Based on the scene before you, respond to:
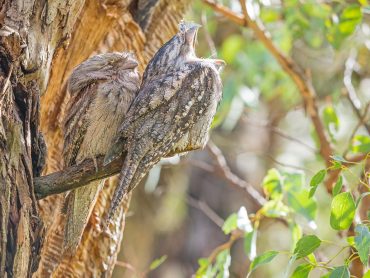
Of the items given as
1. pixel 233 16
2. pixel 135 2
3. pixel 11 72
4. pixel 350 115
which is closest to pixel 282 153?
pixel 350 115

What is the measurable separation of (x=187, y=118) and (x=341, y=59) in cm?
418

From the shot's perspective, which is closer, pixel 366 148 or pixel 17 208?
pixel 17 208

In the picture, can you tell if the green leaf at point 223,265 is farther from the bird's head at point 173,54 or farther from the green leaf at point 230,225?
the bird's head at point 173,54

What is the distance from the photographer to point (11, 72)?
7.99 feet

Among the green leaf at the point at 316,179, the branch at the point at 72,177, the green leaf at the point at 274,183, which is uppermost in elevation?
the branch at the point at 72,177

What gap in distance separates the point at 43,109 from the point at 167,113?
2.04 feet

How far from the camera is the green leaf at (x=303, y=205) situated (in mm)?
3512

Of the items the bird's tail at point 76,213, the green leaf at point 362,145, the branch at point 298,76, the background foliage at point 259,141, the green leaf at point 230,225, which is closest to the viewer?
the bird's tail at point 76,213

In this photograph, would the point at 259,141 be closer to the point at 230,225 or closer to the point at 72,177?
the point at 230,225

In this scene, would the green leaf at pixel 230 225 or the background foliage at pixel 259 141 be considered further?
the background foliage at pixel 259 141

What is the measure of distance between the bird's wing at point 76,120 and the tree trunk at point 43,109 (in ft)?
0.53

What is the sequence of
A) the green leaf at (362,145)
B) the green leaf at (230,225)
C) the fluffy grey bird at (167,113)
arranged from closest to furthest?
the fluffy grey bird at (167,113) < the green leaf at (362,145) < the green leaf at (230,225)

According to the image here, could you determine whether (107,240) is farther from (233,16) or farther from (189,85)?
(233,16)

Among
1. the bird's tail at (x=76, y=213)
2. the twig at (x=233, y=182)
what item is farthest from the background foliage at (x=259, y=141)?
the bird's tail at (x=76, y=213)
